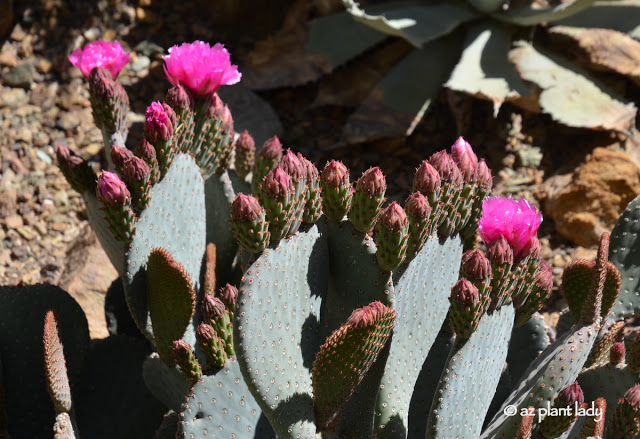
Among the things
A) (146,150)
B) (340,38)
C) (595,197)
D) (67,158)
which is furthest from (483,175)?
(340,38)

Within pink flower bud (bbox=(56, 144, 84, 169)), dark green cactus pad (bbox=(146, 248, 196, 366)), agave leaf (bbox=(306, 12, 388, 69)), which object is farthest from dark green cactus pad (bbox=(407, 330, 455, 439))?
agave leaf (bbox=(306, 12, 388, 69))

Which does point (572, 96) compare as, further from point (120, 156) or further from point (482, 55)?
point (120, 156)

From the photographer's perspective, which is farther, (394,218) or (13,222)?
(13,222)

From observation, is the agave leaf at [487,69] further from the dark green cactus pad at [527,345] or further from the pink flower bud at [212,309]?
the pink flower bud at [212,309]

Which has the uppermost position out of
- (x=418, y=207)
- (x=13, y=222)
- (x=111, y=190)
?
(x=418, y=207)

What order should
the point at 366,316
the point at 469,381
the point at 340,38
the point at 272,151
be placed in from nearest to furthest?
the point at 366,316, the point at 469,381, the point at 272,151, the point at 340,38

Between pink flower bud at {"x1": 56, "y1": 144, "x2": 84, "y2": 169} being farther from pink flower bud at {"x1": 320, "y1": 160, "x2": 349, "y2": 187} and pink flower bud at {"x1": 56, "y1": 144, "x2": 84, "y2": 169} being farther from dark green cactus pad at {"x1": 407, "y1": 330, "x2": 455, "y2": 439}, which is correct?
dark green cactus pad at {"x1": 407, "y1": 330, "x2": 455, "y2": 439}

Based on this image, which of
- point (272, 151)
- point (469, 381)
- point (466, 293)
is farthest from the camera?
point (272, 151)

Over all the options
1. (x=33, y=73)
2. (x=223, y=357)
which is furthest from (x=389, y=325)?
(x=33, y=73)
